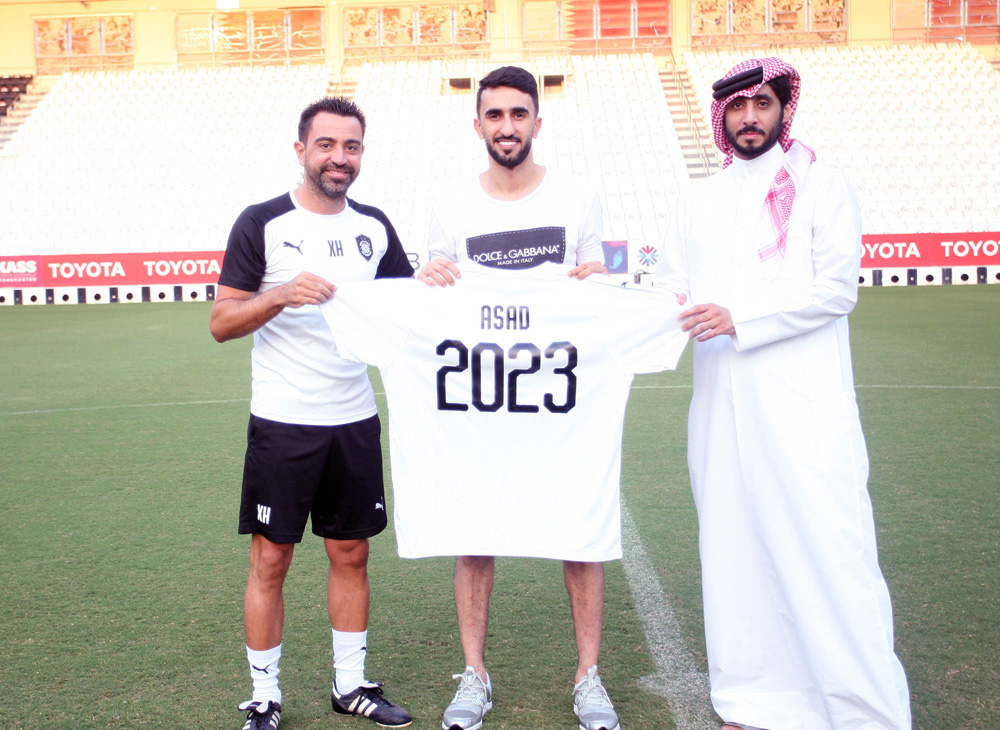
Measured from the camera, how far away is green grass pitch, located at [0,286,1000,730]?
10.6 ft

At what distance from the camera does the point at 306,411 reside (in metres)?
3.14

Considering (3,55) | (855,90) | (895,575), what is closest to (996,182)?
(855,90)

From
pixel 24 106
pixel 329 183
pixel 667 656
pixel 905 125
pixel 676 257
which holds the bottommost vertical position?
pixel 667 656

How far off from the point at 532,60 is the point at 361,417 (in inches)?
1075

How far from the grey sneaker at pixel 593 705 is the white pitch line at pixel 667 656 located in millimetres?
220

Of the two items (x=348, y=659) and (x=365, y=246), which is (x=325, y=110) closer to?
(x=365, y=246)

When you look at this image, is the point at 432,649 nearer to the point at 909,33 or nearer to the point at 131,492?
the point at 131,492

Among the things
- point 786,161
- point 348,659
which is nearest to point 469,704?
point 348,659

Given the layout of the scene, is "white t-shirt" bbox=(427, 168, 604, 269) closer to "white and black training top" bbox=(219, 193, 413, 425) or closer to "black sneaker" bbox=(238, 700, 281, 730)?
"white and black training top" bbox=(219, 193, 413, 425)

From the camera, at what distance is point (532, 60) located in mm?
28969

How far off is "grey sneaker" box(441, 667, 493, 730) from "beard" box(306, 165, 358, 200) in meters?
1.58

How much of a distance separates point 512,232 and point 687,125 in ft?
80.6

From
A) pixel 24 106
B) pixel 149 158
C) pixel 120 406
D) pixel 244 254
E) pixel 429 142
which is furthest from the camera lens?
pixel 24 106

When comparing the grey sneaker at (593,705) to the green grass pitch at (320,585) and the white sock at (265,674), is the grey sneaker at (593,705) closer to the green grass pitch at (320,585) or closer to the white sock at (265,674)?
the green grass pitch at (320,585)
